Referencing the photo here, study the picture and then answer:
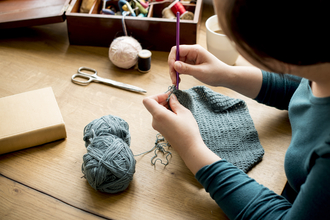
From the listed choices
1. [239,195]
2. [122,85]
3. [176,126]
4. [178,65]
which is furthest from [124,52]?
[239,195]

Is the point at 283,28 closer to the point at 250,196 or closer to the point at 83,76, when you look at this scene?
the point at 250,196

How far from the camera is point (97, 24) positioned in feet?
3.16

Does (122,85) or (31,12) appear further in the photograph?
(31,12)

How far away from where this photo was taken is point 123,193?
0.60m

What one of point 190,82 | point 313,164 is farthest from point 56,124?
point 313,164

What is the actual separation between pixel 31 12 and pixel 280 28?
3.14ft

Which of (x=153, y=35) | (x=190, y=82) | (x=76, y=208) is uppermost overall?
(x=153, y=35)

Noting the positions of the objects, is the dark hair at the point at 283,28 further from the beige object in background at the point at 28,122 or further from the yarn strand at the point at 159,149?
the beige object in background at the point at 28,122

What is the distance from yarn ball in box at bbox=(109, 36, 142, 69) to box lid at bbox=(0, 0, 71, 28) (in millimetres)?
253

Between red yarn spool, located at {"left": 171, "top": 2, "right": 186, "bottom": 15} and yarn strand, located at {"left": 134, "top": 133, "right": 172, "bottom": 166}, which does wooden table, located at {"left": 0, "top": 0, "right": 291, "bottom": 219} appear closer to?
yarn strand, located at {"left": 134, "top": 133, "right": 172, "bottom": 166}

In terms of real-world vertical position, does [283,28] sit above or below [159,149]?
above

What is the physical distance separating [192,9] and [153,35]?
212 mm

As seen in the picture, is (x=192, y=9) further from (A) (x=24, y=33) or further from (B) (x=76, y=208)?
(B) (x=76, y=208)

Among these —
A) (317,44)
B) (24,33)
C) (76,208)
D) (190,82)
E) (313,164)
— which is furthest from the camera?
(24,33)
